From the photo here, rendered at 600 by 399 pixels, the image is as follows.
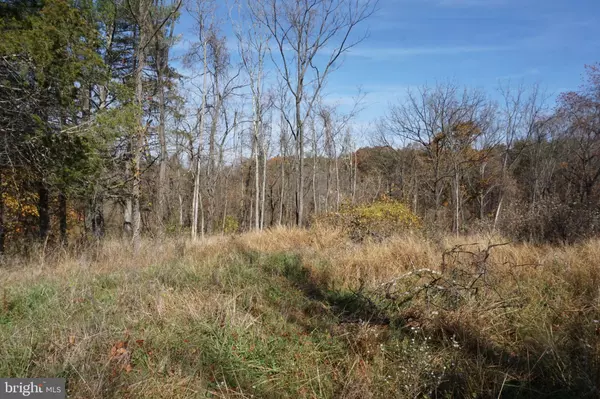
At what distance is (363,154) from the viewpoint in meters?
38.2

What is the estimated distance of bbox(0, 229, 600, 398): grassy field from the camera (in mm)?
2494

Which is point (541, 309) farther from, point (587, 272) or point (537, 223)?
point (537, 223)

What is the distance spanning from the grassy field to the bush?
298 centimetres

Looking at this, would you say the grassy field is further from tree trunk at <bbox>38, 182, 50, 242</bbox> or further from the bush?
tree trunk at <bbox>38, 182, 50, 242</bbox>

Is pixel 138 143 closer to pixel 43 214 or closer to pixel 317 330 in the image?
pixel 43 214

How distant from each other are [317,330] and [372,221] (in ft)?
18.3

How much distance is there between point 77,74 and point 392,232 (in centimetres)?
775

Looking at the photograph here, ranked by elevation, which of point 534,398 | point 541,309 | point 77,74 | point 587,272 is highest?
point 77,74

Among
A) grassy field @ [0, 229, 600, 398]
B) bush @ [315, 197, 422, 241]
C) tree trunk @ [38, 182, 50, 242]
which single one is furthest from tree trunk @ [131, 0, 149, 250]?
bush @ [315, 197, 422, 241]

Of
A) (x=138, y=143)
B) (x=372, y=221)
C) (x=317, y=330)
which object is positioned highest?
(x=138, y=143)

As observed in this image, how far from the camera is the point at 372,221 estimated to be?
8695mm

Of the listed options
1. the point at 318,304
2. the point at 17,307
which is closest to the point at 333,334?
the point at 318,304

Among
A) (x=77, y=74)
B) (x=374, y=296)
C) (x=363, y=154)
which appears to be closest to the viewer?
(x=374, y=296)

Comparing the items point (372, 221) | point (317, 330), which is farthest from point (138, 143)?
point (317, 330)
